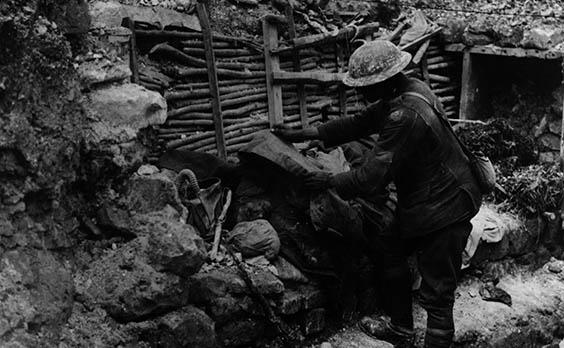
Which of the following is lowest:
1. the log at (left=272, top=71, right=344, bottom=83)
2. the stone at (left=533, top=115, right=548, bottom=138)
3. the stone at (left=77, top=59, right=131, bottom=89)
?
the stone at (left=533, top=115, right=548, bottom=138)

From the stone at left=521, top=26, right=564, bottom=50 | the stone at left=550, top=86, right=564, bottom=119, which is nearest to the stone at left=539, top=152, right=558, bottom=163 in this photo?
the stone at left=550, top=86, right=564, bottom=119

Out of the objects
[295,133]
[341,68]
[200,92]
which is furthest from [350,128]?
[341,68]

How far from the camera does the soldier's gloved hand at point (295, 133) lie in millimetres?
5316

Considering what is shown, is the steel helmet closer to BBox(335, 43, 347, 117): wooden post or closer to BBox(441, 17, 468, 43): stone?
BBox(335, 43, 347, 117): wooden post

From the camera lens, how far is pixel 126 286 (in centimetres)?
399

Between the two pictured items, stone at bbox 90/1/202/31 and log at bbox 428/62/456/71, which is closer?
stone at bbox 90/1/202/31

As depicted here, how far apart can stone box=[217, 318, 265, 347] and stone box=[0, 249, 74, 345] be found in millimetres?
1219

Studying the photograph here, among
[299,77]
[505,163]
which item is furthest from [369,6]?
[505,163]

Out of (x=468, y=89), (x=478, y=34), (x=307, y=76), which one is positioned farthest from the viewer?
(x=468, y=89)

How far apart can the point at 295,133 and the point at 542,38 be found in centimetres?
450

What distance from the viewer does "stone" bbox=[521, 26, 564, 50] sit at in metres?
8.49

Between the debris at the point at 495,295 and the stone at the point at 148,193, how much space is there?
11.6 ft

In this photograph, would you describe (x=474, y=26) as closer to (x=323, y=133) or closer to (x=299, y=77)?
(x=299, y=77)

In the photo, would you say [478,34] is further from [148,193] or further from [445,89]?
[148,193]
